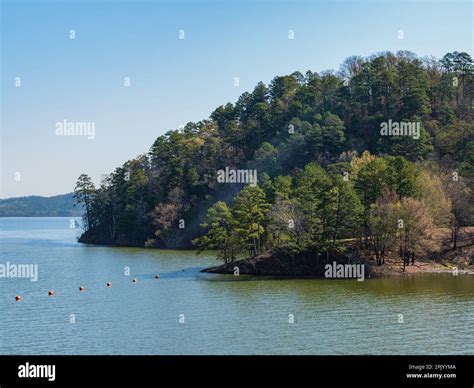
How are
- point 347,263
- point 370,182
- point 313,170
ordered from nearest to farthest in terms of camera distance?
point 347,263
point 370,182
point 313,170

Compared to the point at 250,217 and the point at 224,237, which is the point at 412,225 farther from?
the point at 224,237

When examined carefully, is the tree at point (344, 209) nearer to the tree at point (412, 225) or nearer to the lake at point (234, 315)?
the tree at point (412, 225)

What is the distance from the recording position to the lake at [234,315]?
29.9 m

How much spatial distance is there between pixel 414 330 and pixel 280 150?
65.4 metres

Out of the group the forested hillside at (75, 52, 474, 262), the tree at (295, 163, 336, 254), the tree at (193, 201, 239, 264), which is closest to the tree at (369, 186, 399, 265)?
the forested hillside at (75, 52, 474, 262)

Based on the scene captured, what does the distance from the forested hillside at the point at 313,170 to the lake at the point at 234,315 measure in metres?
6.32

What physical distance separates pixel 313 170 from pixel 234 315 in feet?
103

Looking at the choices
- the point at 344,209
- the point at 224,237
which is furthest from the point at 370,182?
the point at 224,237

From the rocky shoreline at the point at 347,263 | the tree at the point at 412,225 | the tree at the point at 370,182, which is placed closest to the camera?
the tree at the point at 412,225

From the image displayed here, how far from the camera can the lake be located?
2994cm

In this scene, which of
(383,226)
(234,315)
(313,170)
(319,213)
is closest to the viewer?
(234,315)

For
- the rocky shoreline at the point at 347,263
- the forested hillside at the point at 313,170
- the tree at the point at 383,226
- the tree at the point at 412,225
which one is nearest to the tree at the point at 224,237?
the forested hillside at the point at 313,170

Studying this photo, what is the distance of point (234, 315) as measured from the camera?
37.1m
